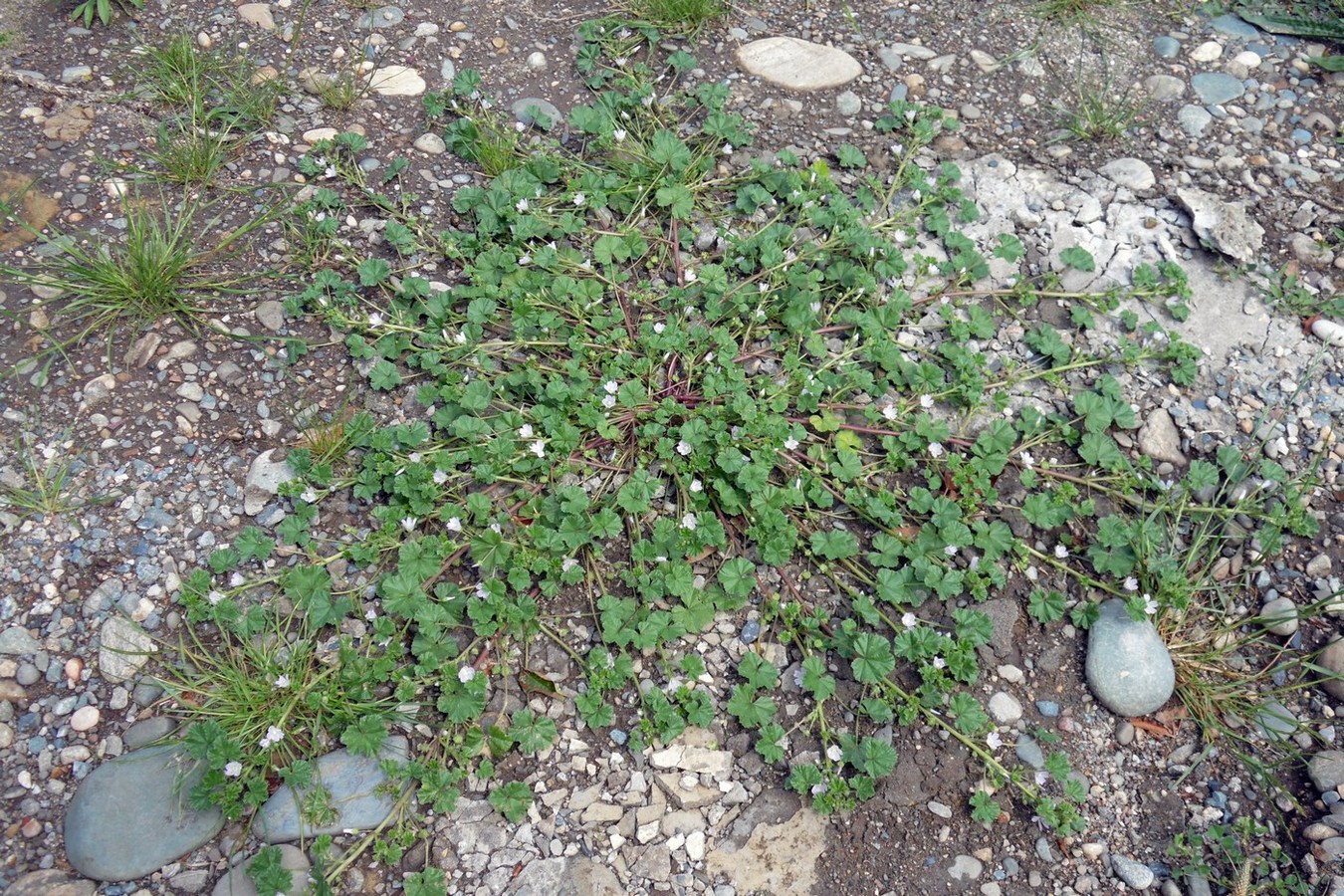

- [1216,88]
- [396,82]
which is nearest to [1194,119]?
[1216,88]

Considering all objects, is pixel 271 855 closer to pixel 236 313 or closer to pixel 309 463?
pixel 309 463

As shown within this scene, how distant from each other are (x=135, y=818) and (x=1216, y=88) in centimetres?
548

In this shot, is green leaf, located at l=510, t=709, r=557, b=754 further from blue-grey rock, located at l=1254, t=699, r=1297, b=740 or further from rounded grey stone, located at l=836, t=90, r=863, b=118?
rounded grey stone, located at l=836, t=90, r=863, b=118

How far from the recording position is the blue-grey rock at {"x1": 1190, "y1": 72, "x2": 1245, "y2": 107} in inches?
191

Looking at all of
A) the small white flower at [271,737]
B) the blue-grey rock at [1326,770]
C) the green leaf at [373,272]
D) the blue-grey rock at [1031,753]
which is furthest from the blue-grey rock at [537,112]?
the blue-grey rock at [1326,770]

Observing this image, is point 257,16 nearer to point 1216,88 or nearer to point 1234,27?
point 1216,88

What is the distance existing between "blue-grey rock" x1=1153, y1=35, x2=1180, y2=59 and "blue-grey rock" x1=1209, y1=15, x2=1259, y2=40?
0.27 m

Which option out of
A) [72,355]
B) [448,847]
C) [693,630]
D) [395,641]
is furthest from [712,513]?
[72,355]

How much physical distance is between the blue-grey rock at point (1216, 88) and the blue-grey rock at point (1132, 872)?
3631mm

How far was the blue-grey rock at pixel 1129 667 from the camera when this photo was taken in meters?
3.28

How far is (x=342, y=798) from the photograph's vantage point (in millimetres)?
3041

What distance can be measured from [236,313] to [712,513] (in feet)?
6.89

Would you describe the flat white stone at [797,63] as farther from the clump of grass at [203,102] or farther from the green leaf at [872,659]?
the green leaf at [872,659]

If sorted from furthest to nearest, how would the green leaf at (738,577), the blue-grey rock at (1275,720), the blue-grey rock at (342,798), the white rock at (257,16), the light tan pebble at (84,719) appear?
the white rock at (257,16)
the green leaf at (738,577)
the blue-grey rock at (1275,720)
the light tan pebble at (84,719)
the blue-grey rock at (342,798)
